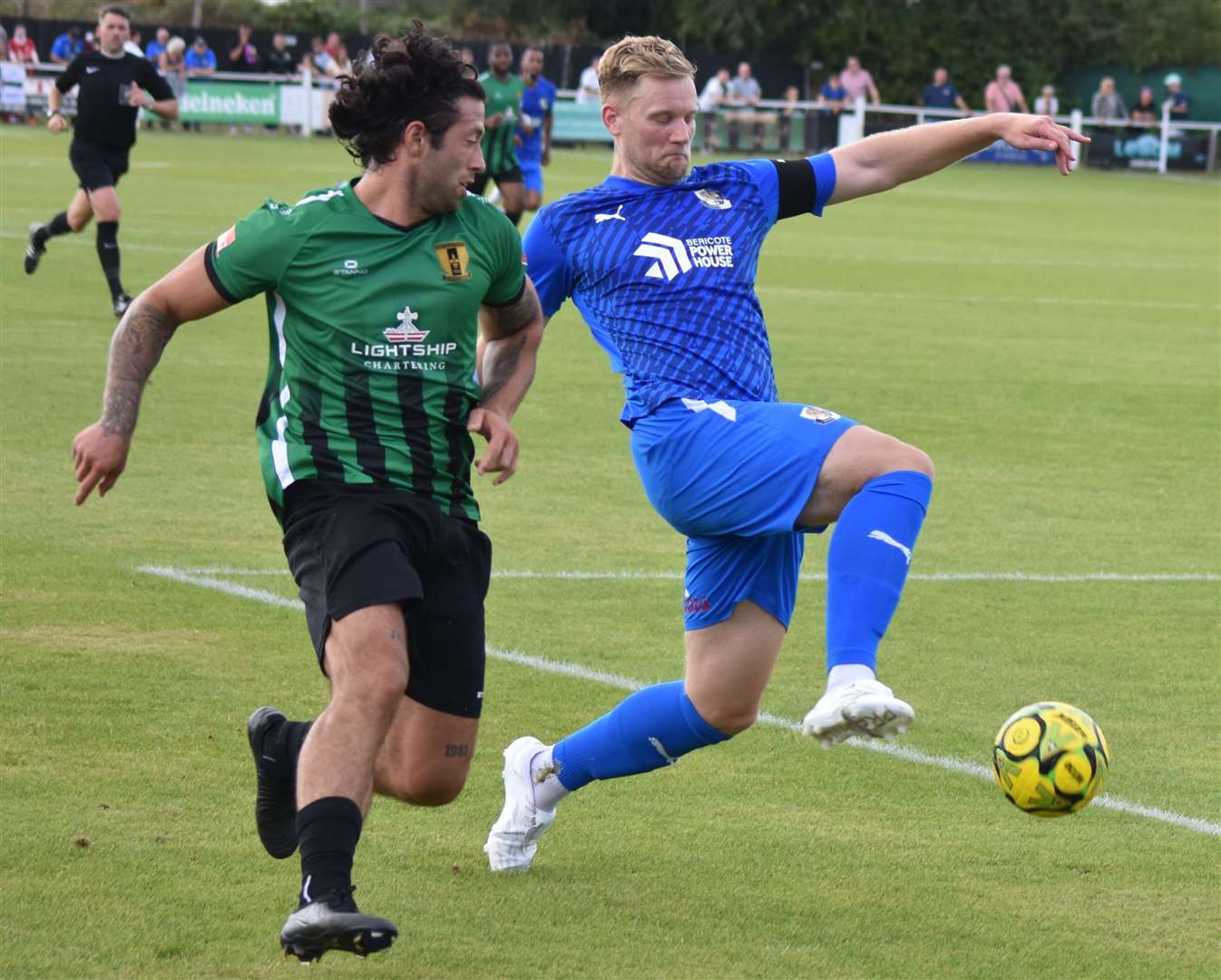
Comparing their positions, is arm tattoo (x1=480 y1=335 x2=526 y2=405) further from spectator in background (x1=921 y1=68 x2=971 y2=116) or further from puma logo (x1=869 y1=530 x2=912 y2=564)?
spectator in background (x1=921 y1=68 x2=971 y2=116)

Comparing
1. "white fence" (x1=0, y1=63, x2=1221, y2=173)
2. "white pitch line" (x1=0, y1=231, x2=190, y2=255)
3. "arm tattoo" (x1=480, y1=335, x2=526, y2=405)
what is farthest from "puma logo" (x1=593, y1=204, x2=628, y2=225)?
"white fence" (x1=0, y1=63, x2=1221, y2=173)

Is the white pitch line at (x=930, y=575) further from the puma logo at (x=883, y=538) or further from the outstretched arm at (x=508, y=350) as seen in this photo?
the puma logo at (x=883, y=538)

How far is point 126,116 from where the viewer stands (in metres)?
16.7

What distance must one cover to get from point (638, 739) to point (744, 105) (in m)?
43.2

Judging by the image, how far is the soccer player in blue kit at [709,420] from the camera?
4914 mm

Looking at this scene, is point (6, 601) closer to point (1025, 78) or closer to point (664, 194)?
point (664, 194)

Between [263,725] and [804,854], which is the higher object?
[263,725]

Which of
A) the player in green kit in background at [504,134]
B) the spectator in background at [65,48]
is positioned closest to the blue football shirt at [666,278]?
the player in green kit in background at [504,134]

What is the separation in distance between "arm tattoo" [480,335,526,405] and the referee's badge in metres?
0.33

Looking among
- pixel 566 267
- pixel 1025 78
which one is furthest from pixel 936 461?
pixel 1025 78

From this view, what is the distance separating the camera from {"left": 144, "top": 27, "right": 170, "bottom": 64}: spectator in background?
47.0 metres

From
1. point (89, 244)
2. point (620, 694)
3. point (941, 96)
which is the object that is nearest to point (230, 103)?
point (941, 96)

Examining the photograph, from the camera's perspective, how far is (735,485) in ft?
16.3

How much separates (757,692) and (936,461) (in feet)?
20.8
